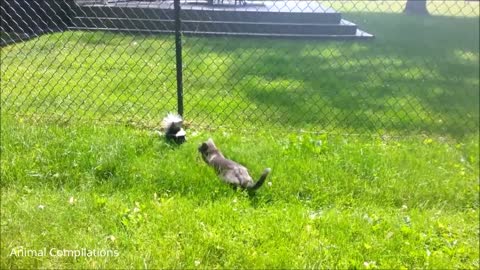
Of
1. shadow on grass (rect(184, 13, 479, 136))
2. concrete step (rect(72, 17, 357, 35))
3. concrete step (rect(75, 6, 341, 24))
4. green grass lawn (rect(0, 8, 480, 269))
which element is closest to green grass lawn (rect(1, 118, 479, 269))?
green grass lawn (rect(0, 8, 480, 269))

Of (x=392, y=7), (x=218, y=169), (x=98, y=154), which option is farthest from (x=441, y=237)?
(x=98, y=154)

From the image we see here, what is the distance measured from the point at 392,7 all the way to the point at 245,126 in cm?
157

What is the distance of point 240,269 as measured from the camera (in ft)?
7.30

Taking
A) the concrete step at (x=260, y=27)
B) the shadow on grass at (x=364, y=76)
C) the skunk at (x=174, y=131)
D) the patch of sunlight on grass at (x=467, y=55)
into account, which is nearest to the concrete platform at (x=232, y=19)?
the concrete step at (x=260, y=27)

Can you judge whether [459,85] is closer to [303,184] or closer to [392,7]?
[303,184]

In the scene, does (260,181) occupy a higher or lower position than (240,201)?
higher

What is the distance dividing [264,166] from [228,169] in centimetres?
29

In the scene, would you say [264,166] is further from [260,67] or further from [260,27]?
[260,27]

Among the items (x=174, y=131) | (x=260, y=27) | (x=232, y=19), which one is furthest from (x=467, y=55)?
(x=232, y=19)

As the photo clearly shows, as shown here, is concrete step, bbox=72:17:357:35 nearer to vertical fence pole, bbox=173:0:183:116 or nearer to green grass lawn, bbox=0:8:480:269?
green grass lawn, bbox=0:8:480:269

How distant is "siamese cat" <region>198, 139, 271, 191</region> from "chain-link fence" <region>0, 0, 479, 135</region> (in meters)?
0.77

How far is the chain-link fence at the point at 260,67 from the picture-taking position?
2.30 metres

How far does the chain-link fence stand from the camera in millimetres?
2305

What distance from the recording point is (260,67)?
5590 mm
